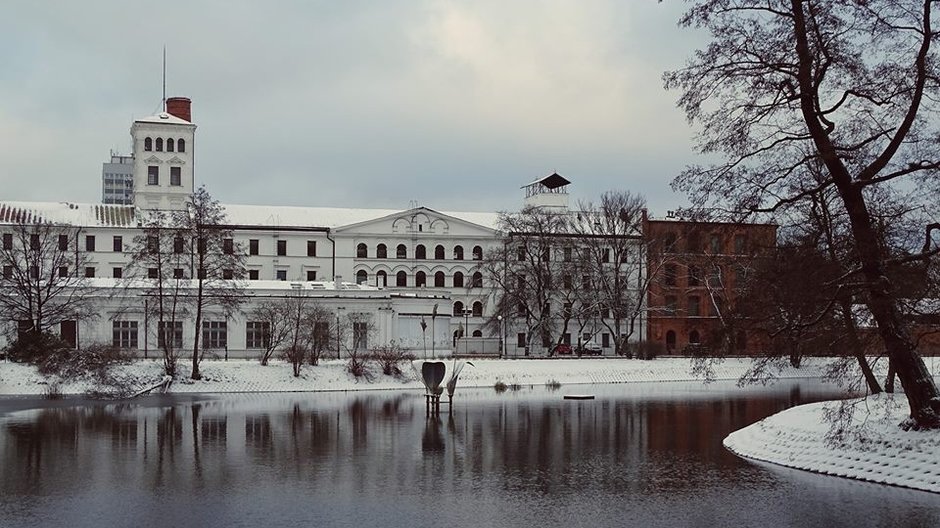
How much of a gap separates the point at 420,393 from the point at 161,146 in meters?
53.5

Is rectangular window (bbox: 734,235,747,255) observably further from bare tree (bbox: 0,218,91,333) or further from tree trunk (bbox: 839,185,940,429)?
bare tree (bbox: 0,218,91,333)

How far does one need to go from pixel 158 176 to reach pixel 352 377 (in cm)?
4649

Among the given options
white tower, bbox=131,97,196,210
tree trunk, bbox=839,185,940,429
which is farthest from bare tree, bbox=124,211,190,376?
tree trunk, bbox=839,185,940,429

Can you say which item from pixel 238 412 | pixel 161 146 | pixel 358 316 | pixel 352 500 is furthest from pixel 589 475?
pixel 161 146

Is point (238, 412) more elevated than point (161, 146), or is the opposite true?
point (161, 146)

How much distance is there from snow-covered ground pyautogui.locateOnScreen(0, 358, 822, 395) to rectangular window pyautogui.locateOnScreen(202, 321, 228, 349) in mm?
8816

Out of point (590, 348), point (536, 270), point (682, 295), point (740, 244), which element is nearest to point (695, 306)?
point (682, 295)

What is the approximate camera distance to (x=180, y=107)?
103 metres

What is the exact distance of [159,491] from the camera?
2206 centimetres

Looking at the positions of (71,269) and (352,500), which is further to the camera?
(71,269)

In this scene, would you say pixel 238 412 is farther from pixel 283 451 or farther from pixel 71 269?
pixel 71 269

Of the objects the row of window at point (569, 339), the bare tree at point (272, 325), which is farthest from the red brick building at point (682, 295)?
the bare tree at point (272, 325)

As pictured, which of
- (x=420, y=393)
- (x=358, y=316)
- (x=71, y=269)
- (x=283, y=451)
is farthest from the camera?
(x=71, y=269)

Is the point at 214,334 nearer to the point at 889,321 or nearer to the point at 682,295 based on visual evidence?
the point at 682,295
